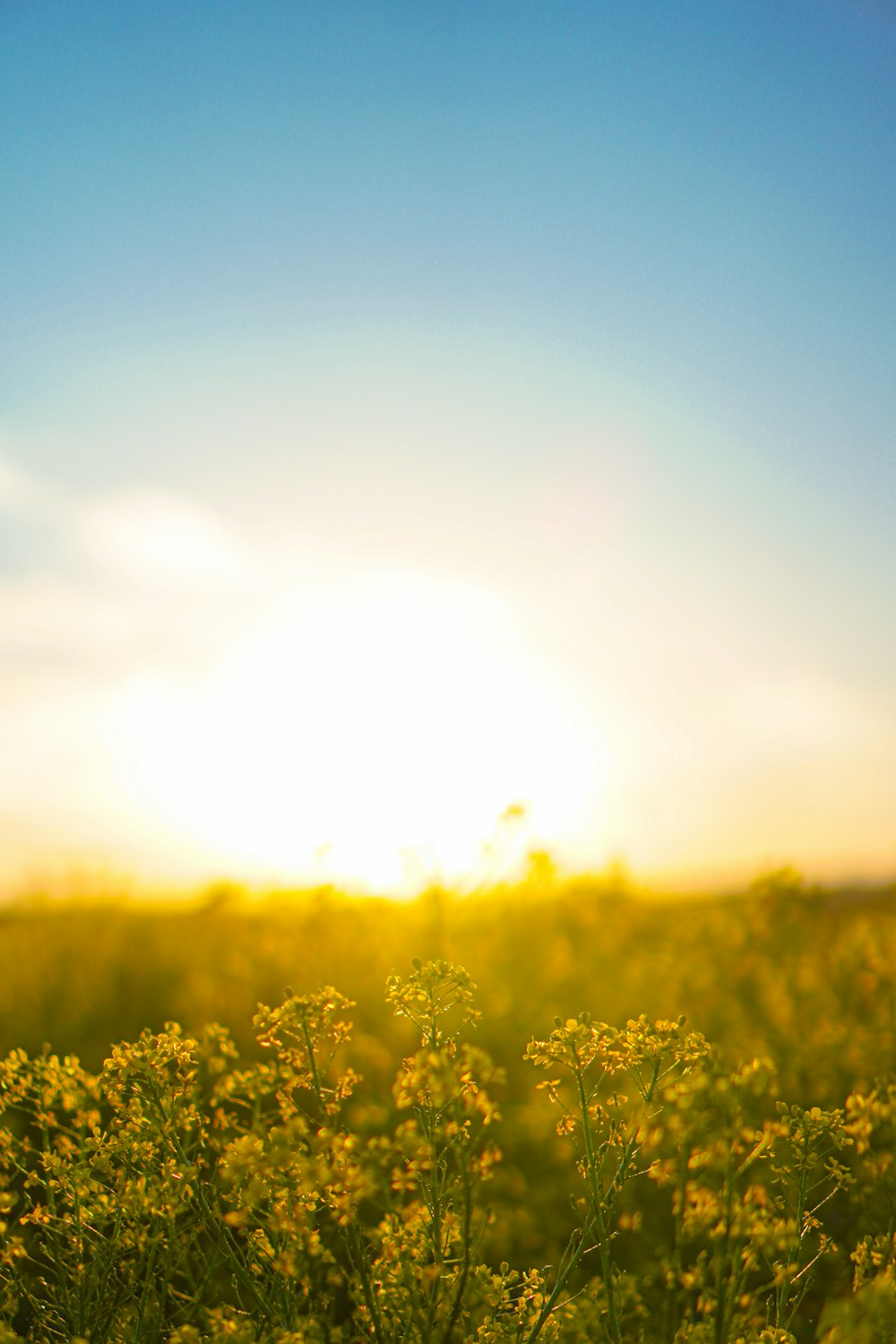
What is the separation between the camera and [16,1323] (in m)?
2.97

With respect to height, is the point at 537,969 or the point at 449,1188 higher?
the point at 449,1188

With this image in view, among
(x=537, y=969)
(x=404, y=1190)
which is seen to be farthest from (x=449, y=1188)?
(x=537, y=969)

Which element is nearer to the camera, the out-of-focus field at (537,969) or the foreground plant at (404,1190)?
the foreground plant at (404,1190)

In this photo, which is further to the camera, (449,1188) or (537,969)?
(537,969)

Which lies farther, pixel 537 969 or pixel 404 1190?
pixel 537 969

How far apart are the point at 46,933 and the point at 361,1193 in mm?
10208

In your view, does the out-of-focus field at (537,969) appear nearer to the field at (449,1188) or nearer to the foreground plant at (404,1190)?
the field at (449,1188)

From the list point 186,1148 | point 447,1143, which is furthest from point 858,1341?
point 186,1148

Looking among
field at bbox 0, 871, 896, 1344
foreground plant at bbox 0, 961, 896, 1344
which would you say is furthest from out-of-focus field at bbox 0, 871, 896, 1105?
foreground plant at bbox 0, 961, 896, 1344

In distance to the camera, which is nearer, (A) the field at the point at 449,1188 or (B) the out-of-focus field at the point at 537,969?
(A) the field at the point at 449,1188

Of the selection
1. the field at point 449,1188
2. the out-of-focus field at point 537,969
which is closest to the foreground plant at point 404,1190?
the field at point 449,1188

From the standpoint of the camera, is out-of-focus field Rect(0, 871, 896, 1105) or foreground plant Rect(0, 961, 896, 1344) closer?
foreground plant Rect(0, 961, 896, 1344)

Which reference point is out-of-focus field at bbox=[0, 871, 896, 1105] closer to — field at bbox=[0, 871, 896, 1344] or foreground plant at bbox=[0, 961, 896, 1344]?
field at bbox=[0, 871, 896, 1344]

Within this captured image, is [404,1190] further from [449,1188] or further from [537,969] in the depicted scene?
[537,969]
